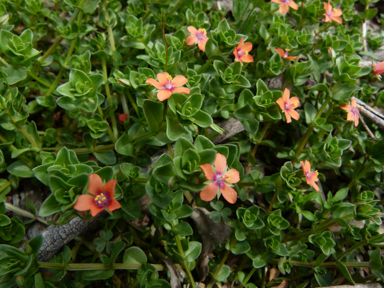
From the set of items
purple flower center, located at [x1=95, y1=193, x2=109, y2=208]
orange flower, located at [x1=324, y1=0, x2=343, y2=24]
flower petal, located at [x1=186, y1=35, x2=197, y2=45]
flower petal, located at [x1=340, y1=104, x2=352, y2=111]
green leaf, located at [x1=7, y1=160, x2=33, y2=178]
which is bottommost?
green leaf, located at [x1=7, y1=160, x2=33, y2=178]

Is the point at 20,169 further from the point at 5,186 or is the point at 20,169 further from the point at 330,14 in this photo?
the point at 330,14

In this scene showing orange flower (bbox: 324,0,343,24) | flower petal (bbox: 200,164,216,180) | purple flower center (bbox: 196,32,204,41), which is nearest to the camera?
flower petal (bbox: 200,164,216,180)

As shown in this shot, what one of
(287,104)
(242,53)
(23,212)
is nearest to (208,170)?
(287,104)

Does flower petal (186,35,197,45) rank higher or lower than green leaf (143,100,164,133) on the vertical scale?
higher

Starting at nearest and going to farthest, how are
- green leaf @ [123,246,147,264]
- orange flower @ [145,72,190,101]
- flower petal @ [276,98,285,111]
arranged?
orange flower @ [145,72,190,101] → green leaf @ [123,246,147,264] → flower petal @ [276,98,285,111]

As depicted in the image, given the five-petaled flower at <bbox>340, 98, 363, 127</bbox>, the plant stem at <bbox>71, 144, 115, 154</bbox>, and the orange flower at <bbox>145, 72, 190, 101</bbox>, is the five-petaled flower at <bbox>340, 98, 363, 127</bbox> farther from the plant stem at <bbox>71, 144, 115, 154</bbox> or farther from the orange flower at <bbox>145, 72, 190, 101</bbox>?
the plant stem at <bbox>71, 144, 115, 154</bbox>

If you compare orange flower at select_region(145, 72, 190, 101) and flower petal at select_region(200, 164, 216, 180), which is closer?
flower petal at select_region(200, 164, 216, 180)

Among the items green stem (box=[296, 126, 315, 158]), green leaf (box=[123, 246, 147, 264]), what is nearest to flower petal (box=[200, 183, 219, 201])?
green leaf (box=[123, 246, 147, 264])

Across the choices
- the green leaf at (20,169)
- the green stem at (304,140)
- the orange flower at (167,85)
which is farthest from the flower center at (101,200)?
the green stem at (304,140)
